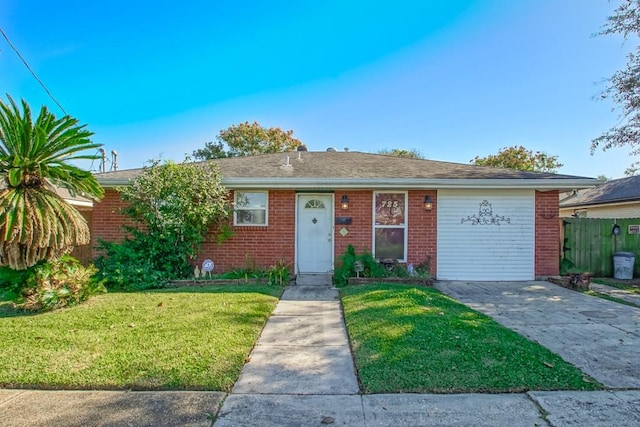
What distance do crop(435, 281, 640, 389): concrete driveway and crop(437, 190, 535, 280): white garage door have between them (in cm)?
64

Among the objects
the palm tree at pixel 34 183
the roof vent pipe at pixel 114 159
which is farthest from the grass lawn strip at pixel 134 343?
the roof vent pipe at pixel 114 159

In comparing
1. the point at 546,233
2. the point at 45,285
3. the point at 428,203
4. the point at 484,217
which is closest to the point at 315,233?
the point at 428,203

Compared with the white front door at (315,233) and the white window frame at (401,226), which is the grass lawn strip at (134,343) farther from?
the white window frame at (401,226)

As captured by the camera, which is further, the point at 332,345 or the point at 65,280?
the point at 65,280

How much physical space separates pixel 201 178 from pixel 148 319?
3.86 meters

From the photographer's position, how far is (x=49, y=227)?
546 cm

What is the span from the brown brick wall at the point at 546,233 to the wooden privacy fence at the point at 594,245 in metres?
1.41

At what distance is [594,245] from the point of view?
998 cm

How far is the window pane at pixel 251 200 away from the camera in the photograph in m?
9.06

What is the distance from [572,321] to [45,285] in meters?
8.30

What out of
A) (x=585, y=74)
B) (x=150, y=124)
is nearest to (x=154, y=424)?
(x=585, y=74)

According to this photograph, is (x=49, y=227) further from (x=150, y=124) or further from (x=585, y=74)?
(x=585, y=74)

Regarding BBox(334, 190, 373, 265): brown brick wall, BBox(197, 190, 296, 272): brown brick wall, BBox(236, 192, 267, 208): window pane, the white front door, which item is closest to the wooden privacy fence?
BBox(334, 190, 373, 265): brown brick wall

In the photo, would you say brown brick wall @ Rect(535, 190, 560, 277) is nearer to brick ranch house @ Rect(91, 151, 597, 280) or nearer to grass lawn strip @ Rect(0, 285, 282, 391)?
brick ranch house @ Rect(91, 151, 597, 280)
